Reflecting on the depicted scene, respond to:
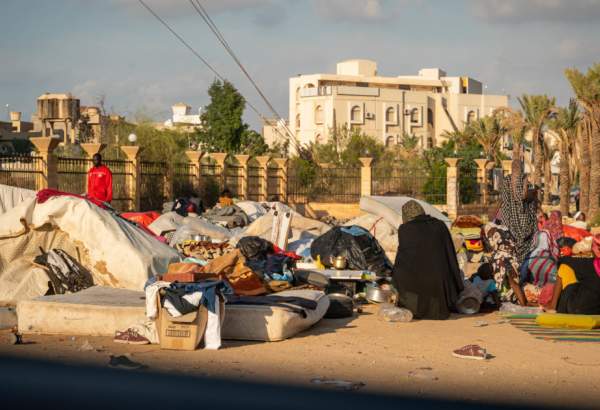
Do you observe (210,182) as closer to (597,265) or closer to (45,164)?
(45,164)

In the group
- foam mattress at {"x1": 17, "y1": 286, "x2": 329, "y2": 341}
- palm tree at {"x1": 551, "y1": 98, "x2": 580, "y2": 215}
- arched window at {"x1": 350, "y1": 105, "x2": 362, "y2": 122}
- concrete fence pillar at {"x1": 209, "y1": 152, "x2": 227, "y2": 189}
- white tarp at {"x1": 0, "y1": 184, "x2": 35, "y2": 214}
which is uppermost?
arched window at {"x1": 350, "y1": 105, "x2": 362, "y2": 122}

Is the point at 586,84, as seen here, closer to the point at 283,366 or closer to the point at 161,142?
the point at 161,142

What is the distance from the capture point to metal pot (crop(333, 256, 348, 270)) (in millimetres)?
11727

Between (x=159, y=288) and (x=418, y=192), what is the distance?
25.1 m

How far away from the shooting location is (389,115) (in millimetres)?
87438

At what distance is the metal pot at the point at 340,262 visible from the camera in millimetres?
11727

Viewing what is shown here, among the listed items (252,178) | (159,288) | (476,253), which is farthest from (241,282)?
(252,178)

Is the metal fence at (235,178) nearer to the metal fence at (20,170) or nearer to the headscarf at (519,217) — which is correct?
the metal fence at (20,170)

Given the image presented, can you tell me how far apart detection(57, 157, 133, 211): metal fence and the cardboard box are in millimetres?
13147

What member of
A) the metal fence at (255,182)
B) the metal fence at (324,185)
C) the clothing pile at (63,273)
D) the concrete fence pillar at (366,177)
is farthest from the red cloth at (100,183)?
the concrete fence pillar at (366,177)

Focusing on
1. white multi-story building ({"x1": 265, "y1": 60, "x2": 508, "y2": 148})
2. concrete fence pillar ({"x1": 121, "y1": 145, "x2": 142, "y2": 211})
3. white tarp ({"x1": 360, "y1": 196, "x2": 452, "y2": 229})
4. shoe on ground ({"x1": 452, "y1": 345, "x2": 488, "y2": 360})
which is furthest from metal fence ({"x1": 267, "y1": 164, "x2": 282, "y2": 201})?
white multi-story building ({"x1": 265, "y1": 60, "x2": 508, "y2": 148})

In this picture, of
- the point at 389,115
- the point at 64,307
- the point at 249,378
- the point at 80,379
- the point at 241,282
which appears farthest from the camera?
the point at 389,115

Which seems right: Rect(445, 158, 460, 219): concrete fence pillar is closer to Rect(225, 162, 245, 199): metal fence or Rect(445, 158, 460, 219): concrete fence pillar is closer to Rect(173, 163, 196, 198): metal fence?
Rect(225, 162, 245, 199): metal fence

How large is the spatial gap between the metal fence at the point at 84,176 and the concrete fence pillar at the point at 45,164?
20.8 inches
